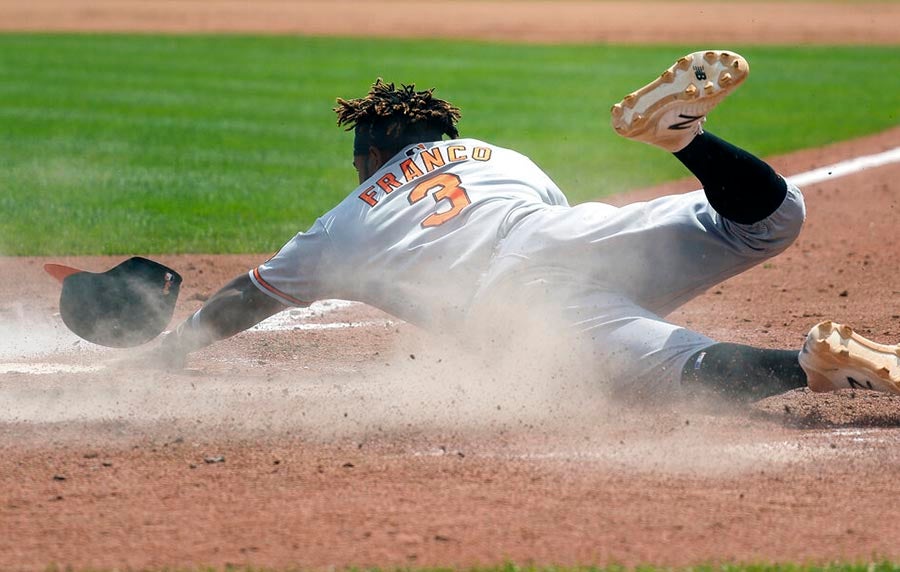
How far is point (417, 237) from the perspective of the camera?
190 inches

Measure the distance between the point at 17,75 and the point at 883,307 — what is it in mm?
15543

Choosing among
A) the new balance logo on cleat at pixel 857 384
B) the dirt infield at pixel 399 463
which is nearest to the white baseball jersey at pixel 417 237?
the dirt infield at pixel 399 463

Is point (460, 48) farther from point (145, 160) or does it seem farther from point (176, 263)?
point (176, 263)

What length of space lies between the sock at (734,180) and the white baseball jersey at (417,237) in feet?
2.27

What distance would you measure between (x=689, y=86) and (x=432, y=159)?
114 cm

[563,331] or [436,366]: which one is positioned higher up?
[563,331]

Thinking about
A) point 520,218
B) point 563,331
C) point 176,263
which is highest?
point 520,218

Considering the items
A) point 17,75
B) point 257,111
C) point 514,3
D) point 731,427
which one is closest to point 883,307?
point 731,427

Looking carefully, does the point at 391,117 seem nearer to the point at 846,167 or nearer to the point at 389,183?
the point at 389,183

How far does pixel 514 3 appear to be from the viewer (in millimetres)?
37969

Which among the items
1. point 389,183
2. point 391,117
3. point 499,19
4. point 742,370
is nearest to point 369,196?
→ point 389,183

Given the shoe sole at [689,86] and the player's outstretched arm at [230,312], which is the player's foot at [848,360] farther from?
the player's outstretched arm at [230,312]

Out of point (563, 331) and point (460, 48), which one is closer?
point (563, 331)

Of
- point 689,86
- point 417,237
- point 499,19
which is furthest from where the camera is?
point 499,19
